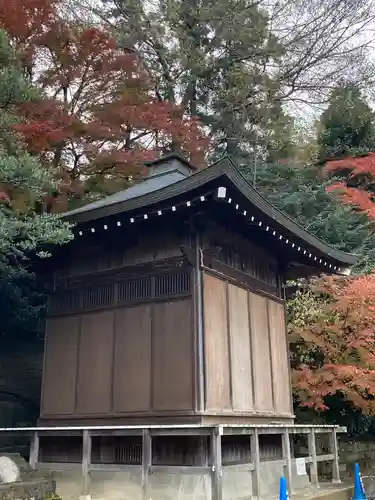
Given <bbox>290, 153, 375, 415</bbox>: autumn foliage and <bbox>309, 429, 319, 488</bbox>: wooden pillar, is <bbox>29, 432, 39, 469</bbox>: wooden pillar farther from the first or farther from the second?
<bbox>290, 153, 375, 415</bbox>: autumn foliage

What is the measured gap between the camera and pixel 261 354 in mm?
8648

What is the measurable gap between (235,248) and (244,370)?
1.98 m

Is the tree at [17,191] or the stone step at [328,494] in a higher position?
the tree at [17,191]

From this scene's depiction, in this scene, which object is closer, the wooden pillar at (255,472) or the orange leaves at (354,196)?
the wooden pillar at (255,472)

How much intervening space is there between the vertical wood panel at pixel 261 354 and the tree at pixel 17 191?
3365 millimetres

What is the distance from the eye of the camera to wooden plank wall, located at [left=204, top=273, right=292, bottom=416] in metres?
7.39

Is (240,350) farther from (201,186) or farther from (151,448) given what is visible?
(201,186)

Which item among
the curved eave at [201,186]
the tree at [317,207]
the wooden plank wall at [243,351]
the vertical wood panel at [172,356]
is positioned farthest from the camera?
the tree at [317,207]

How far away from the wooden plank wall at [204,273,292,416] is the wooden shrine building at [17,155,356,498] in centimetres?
3

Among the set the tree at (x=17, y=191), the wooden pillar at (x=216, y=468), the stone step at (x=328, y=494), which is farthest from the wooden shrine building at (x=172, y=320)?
the tree at (x=17, y=191)

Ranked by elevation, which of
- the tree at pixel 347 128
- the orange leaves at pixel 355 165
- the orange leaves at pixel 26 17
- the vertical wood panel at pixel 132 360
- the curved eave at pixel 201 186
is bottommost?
the vertical wood panel at pixel 132 360

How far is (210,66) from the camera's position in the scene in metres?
20.5

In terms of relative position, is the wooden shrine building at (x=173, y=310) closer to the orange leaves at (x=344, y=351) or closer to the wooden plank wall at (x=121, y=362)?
the wooden plank wall at (x=121, y=362)

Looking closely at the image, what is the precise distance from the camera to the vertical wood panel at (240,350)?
306 inches
